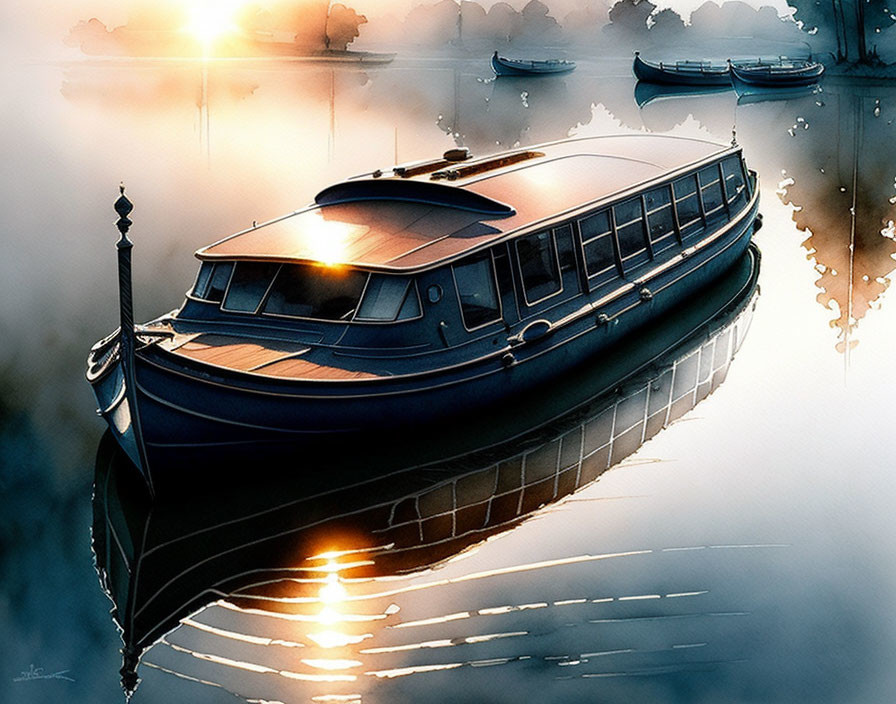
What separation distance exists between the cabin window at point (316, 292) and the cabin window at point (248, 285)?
206 millimetres

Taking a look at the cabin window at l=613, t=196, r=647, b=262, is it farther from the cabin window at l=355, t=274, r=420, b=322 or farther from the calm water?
the cabin window at l=355, t=274, r=420, b=322

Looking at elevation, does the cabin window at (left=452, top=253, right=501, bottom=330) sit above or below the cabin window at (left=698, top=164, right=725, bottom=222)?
below

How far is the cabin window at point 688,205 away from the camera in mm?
23422

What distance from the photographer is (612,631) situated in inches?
492

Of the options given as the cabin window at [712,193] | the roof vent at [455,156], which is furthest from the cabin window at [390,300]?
the cabin window at [712,193]

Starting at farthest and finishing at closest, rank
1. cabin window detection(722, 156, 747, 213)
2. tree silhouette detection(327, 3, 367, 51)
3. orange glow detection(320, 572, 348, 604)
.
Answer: tree silhouette detection(327, 3, 367, 51) → cabin window detection(722, 156, 747, 213) → orange glow detection(320, 572, 348, 604)

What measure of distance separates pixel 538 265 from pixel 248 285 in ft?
15.0

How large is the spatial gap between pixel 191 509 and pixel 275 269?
391 centimetres

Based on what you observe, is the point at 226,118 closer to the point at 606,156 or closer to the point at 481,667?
the point at 606,156

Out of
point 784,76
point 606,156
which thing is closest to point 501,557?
point 606,156

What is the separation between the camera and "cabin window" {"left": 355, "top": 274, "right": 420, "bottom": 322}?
639 inches
